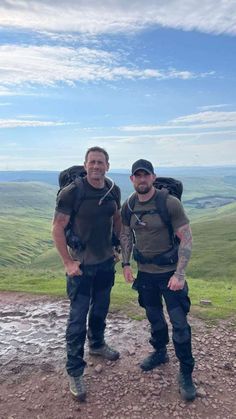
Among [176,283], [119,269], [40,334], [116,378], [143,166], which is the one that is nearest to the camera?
[176,283]

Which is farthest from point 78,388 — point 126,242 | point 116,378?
point 126,242

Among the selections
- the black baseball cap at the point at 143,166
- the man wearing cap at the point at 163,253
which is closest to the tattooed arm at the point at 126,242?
the man wearing cap at the point at 163,253

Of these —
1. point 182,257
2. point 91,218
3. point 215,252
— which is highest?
point 91,218

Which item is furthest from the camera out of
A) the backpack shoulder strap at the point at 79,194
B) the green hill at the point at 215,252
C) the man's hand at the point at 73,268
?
the green hill at the point at 215,252

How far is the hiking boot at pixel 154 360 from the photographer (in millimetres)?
9992

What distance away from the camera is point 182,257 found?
887cm

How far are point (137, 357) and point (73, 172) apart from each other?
17.4ft

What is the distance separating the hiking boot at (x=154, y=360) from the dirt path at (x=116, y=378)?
5.9 inches

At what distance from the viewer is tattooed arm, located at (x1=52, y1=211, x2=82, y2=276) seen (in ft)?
29.8

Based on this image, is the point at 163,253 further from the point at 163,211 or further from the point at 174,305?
the point at 174,305

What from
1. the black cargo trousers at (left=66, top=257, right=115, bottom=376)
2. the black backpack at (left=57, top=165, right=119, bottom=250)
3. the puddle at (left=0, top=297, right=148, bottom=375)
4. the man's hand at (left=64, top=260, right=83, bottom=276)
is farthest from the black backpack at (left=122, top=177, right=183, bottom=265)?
the puddle at (left=0, top=297, right=148, bottom=375)

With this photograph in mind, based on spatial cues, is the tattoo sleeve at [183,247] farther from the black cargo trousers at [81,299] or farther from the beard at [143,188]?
the black cargo trousers at [81,299]

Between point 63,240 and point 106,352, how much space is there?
3.59m

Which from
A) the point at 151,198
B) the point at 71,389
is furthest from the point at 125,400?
the point at 151,198
